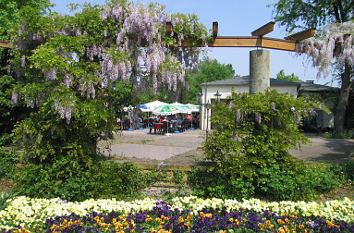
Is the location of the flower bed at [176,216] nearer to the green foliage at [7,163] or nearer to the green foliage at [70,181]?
the green foliage at [70,181]

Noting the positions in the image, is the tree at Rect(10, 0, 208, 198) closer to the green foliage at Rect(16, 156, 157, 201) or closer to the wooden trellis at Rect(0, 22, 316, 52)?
the green foliage at Rect(16, 156, 157, 201)

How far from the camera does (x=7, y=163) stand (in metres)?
7.80

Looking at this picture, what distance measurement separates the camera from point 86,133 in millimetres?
6391

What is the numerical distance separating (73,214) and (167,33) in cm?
350

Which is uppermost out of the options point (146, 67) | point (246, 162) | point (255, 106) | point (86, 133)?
point (146, 67)

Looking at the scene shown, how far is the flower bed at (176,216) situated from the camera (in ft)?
13.1

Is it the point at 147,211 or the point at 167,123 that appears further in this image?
the point at 167,123

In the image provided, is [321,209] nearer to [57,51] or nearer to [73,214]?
[73,214]

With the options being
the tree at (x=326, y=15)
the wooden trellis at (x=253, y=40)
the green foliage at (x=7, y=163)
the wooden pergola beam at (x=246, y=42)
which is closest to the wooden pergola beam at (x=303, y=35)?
the wooden trellis at (x=253, y=40)

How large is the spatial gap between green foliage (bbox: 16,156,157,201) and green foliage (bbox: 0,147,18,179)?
1.51 meters

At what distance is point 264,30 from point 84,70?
298 cm

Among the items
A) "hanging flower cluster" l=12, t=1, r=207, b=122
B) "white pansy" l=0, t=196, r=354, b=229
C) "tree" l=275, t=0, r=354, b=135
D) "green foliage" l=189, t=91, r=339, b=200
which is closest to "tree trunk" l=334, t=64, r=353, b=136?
"tree" l=275, t=0, r=354, b=135

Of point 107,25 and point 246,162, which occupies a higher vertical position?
point 107,25

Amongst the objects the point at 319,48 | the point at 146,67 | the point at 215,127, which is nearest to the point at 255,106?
the point at 215,127
